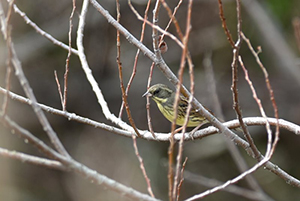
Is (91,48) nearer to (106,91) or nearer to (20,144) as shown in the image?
(106,91)

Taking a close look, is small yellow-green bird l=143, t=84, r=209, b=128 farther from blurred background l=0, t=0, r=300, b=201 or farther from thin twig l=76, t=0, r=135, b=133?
blurred background l=0, t=0, r=300, b=201

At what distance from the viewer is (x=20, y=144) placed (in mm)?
10352

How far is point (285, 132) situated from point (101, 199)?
4752mm

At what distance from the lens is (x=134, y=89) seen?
10.5m

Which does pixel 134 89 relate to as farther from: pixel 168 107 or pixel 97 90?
pixel 97 90

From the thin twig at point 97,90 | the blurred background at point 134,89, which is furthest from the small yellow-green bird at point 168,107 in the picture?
the blurred background at point 134,89

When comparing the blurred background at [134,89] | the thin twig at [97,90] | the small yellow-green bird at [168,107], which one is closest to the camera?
the thin twig at [97,90]

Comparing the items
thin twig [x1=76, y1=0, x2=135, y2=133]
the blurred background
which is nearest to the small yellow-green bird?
thin twig [x1=76, y1=0, x2=135, y2=133]

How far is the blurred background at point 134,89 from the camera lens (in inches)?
400

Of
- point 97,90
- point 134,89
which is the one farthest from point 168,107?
point 134,89

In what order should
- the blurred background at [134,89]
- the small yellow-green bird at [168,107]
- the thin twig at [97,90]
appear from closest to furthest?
the thin twig at [97,90], the small yellow-green bird at [168,107], the blurred background at [134,89]

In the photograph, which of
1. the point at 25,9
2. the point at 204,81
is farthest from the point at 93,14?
the point at 204,81

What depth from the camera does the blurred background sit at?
10.2 metres

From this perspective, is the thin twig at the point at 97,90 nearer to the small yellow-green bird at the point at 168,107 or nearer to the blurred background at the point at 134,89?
the small yellow-green bird at the point at 168,107
